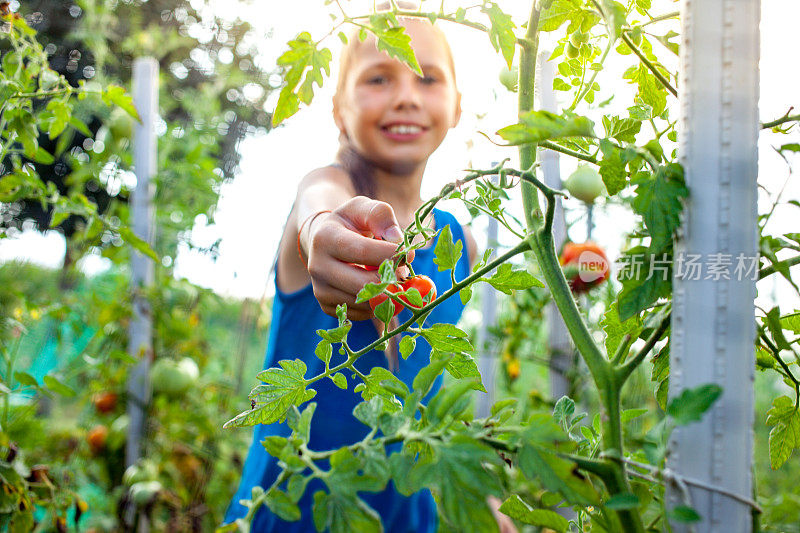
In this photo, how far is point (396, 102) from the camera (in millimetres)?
879

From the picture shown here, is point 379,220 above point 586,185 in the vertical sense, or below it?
below

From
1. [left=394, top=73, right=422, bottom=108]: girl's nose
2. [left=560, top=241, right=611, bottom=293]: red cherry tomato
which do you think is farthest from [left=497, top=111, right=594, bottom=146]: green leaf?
[left=560, top=241, right=611, bottom=293]: red cherry tomato

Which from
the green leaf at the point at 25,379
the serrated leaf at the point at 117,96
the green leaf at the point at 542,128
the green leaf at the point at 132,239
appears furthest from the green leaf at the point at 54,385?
the green leaf at the point at 542,128

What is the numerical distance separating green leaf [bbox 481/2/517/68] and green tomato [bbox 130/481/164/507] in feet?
4.58

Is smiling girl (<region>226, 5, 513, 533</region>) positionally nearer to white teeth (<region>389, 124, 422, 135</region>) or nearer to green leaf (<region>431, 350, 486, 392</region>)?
white teeth (<region>389, 124, 422, 135</region>)

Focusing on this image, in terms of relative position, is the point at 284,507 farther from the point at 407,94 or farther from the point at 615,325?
the point at 407,94

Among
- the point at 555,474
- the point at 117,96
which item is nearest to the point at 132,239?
the point at 117,96

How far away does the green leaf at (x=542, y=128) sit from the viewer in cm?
33

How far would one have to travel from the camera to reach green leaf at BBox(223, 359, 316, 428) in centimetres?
42

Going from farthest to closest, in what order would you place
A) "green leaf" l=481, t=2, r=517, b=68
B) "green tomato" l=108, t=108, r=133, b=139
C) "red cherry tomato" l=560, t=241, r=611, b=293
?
"green tomato" l=108, t=108, r=133, b=139
"red cherry tomato" l=560, t=241, r=611, b=293
"green leaf" l=481, t=2, r=517, b=68

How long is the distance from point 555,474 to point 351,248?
24 cm

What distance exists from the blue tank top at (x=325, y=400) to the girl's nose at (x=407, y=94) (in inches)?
6.3

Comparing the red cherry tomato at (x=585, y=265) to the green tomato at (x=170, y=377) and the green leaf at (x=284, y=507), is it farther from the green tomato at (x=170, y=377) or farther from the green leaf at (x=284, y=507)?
the green tomato at (x=170, y=377)

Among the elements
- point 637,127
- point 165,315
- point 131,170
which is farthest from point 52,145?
point 637,127
